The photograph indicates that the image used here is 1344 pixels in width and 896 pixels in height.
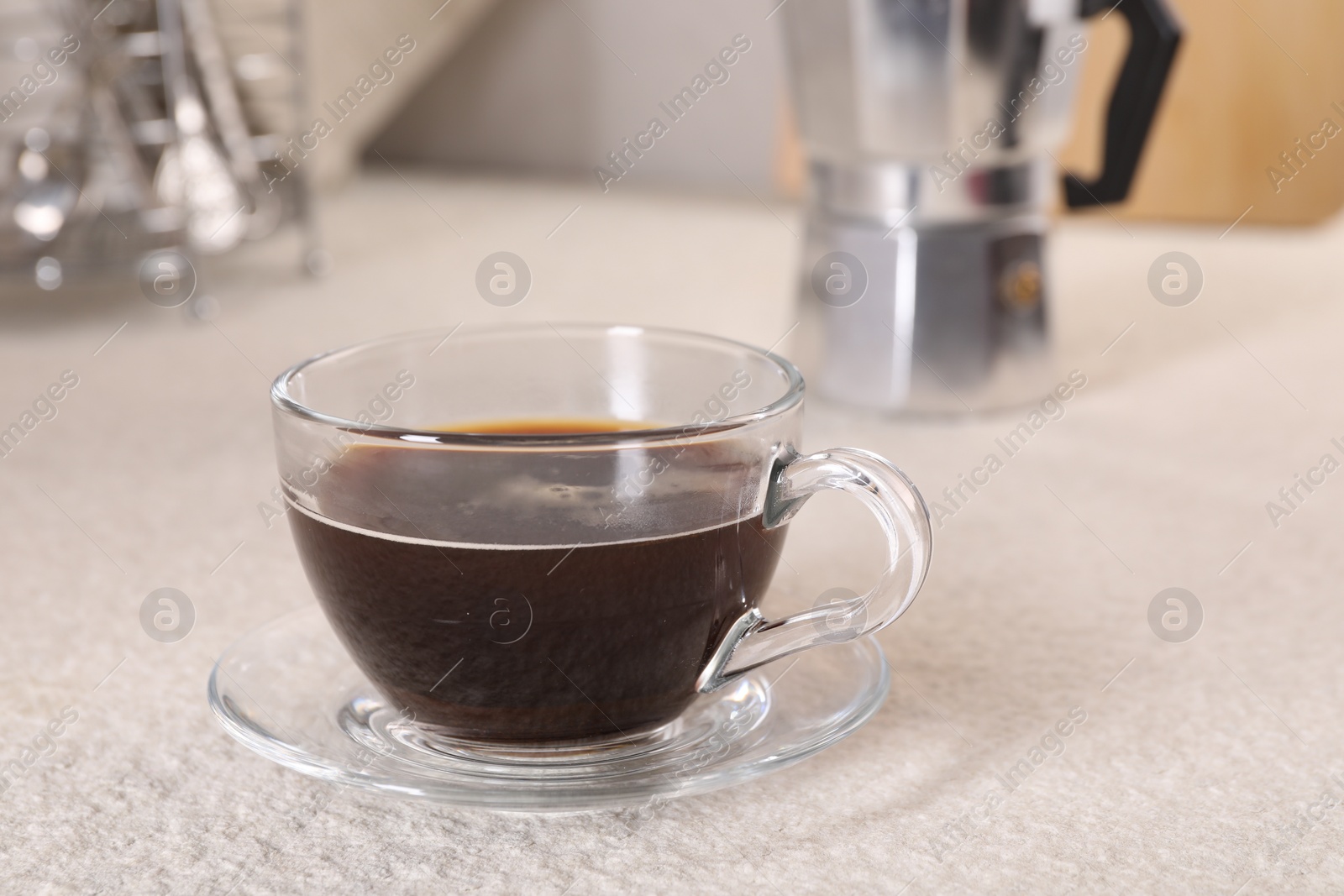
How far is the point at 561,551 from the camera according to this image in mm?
284

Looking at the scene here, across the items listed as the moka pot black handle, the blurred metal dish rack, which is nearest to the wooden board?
the moka pot black handle

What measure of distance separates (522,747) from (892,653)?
6.3 inches

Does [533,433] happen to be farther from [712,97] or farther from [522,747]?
[712,97]

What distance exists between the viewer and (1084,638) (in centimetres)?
45

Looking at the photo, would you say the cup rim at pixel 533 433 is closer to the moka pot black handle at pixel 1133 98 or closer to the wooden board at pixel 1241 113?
the moka pot black handle at pixel 1133 98

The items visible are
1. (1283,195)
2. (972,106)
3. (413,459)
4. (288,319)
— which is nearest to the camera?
(413,459)

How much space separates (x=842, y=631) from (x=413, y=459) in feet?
0.36

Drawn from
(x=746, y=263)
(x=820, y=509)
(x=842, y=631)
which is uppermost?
(x=842, y=631)

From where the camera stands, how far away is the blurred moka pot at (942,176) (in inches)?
26.9

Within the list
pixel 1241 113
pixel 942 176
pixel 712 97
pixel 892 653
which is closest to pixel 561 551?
pixel 892 653

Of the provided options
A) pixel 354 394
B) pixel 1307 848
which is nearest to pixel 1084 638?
pixel 1307 848

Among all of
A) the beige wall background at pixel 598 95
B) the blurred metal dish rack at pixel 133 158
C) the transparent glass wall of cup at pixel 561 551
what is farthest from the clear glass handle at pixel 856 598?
the beige wall background at pixel 598 95

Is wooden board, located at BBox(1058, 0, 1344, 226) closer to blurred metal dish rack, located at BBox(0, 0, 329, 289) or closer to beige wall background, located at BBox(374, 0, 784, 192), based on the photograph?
beige wall background, located at BBox(374, 0, 784, 192)

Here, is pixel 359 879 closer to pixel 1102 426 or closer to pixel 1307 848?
pixel 1307 848
